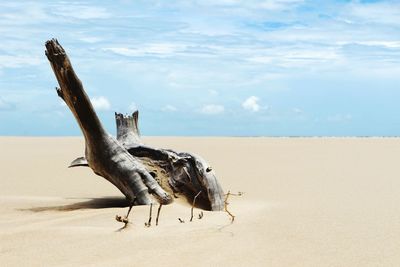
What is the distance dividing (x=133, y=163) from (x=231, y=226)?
2.15 meters

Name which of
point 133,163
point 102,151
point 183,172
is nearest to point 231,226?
point 183,172

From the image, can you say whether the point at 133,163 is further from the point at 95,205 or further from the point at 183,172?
the point at 95,205

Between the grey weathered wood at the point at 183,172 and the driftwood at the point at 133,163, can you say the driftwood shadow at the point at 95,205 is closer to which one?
the driftwood at the point at 133,163

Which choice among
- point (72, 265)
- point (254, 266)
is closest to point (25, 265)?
point (72, 265)

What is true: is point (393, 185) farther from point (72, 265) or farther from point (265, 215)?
point (72, 265)

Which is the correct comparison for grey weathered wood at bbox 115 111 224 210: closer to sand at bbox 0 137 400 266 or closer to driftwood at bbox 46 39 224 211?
driftwood at bbox 46 39 224 211

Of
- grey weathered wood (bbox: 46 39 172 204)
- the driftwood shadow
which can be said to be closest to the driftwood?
grey weathered wood (bbox: 46 39 172 204)

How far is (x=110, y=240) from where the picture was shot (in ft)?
14.3

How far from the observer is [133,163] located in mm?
6973

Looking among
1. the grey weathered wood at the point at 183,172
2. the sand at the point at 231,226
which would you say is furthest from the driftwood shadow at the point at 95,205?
the grey weathered wood at the point at 183,172

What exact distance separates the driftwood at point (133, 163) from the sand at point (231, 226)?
30 cm

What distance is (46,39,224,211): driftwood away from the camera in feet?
21.1

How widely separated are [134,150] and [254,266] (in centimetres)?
409

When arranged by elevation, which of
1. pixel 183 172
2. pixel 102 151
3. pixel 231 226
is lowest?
pixel 231 226
